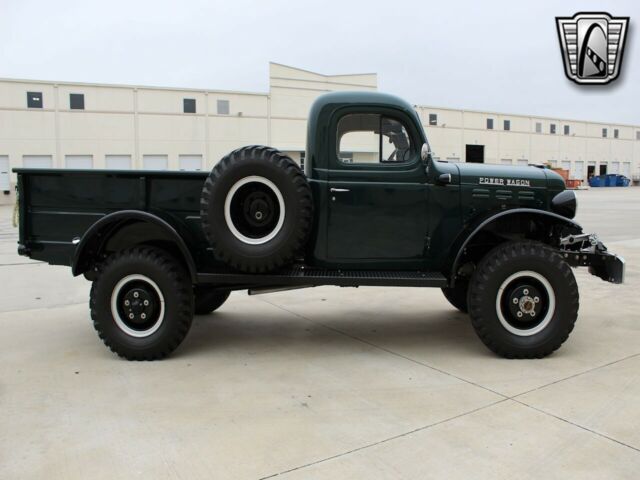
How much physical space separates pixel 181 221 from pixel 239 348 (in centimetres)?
132

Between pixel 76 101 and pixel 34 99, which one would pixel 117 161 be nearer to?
pixel 76 101

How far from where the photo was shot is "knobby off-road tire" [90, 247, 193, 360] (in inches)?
185

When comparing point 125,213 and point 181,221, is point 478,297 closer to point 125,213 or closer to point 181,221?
point 181,221

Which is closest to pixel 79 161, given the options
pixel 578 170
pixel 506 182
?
pixel 506 182

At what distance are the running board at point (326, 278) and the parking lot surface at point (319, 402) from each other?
26.7 inches

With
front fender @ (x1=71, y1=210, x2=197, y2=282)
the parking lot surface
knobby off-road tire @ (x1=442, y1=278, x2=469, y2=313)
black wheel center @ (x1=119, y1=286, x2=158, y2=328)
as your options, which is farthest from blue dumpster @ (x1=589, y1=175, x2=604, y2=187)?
black wheel center @ (x1=119, y1=286, x2=158, y2=328)

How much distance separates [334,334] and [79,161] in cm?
3499

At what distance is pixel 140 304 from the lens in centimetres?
476

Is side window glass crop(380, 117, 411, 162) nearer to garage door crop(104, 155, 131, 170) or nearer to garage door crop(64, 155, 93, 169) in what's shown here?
garage door crop(64, 155, 93, 169)

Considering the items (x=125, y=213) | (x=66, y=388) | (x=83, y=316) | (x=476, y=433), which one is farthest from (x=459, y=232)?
(x=83, y=316)

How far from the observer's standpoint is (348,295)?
765cm

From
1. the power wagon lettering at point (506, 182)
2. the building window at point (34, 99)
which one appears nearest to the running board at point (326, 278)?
the power wagon lettering at point (506, 182)

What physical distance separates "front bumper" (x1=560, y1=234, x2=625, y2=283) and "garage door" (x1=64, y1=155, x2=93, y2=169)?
3551cm

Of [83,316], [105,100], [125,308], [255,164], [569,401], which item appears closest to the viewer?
[569,401]
